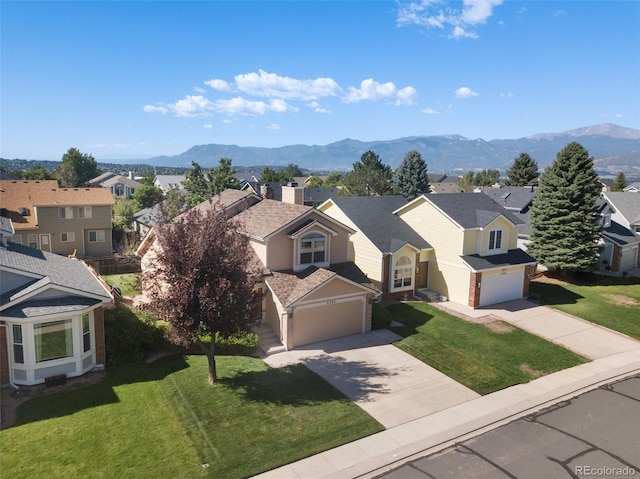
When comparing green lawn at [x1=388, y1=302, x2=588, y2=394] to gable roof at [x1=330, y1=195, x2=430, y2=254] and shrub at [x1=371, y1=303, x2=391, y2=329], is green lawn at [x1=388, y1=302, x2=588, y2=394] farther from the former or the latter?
gable roof at [x1=330, y1=195, x2=430, y2=254]

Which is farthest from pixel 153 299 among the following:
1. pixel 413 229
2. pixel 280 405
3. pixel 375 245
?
pixel 413 229

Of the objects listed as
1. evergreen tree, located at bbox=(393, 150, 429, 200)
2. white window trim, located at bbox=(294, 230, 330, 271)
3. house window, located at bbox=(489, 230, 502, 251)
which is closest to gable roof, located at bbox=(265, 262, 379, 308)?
white window trim, located at bbox=(294, 230, 330, 271)

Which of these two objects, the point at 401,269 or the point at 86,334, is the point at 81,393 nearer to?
the point at 86,334

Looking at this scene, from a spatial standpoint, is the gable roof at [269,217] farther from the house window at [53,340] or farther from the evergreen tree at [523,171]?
the evergreen tree at [523,171]

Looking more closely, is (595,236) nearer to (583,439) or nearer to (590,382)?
(590,382)

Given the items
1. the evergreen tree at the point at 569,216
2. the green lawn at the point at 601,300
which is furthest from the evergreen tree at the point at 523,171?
the evergreen tree at the point at 569,216

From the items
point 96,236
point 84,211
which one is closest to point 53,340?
point 84,211
